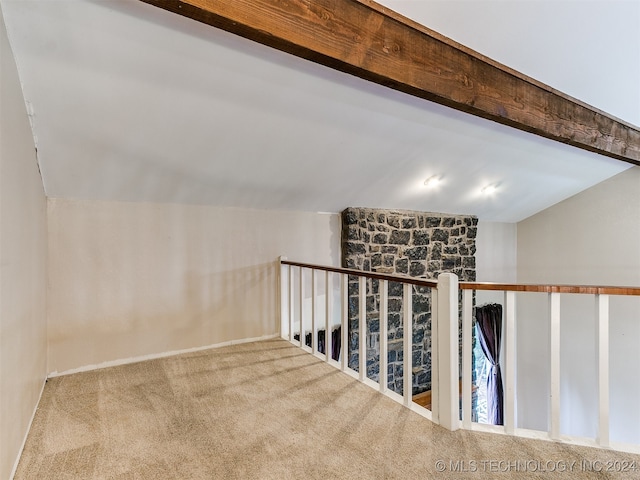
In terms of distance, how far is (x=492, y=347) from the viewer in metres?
5.39

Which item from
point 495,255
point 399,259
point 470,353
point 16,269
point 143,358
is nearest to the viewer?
point 16,269

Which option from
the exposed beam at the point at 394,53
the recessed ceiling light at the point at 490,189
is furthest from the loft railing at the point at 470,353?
the recessed ceiling light at the point at 490,189

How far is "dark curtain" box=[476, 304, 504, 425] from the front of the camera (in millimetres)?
5344

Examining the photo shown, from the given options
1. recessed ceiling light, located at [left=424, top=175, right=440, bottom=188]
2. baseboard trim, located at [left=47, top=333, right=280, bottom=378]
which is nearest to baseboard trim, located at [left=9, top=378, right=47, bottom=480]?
baseboard trim, located at [left=47, top=333, right=280, bottom=378]

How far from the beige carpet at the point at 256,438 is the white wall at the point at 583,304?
405cm

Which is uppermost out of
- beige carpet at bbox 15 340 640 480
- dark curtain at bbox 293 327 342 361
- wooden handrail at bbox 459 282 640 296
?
wooden handrail at bbox 459 282 640 296

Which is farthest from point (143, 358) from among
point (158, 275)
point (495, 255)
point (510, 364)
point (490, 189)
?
point (495, 255)

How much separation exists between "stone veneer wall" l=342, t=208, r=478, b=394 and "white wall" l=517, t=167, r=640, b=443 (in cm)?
152

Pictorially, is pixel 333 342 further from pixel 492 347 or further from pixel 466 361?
pixel 492 347

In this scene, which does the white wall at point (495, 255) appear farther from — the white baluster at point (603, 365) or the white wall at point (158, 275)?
the white baluster at point (603, 365)

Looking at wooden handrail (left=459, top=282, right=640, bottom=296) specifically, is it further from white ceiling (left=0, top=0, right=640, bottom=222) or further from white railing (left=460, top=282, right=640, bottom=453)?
white ceiling (left=0, top=0, right=640, bottom=222)

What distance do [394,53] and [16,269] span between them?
2308mm

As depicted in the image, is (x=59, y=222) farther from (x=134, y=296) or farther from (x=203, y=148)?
(x=203, y=148)

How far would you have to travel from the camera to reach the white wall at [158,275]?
2.63 meters
